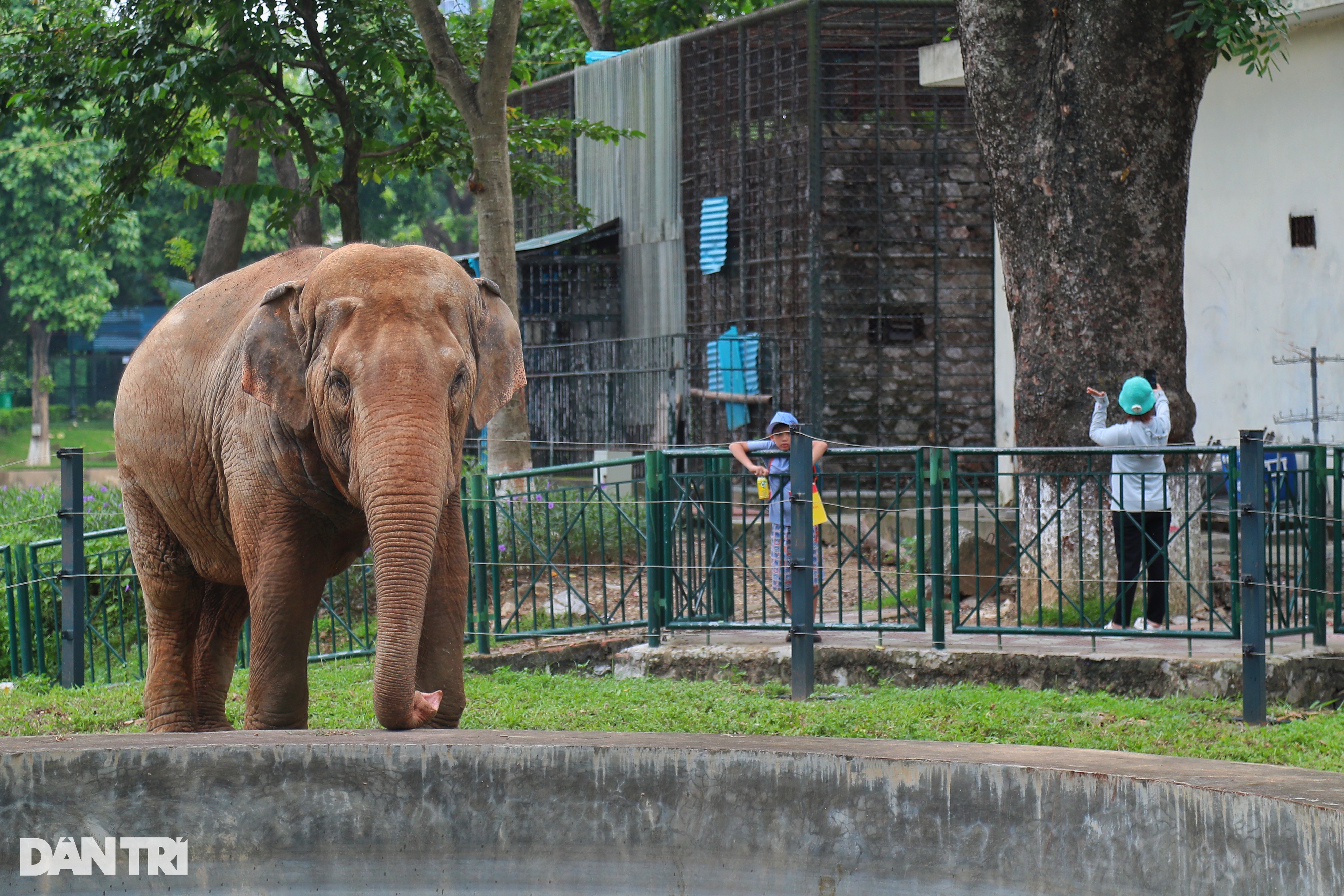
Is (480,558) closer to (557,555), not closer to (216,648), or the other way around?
(557,555)

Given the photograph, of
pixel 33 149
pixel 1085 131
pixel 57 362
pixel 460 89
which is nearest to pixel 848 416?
pixel 460 89

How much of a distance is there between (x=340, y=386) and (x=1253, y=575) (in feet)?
15.0

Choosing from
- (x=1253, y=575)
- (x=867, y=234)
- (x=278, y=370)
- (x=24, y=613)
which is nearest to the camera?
(x=278, y=370)

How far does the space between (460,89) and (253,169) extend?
4436mm

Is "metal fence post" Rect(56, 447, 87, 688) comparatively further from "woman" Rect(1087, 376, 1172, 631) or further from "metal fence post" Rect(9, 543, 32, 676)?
"woman" Rect(1087, 376, 1172, 631)

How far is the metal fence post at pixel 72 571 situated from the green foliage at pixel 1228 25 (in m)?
7.18

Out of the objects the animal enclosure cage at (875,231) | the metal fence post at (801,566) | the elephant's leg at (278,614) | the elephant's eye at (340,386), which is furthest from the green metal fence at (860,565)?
the animal enclosure cage at (875,231)

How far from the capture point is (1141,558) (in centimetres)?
875

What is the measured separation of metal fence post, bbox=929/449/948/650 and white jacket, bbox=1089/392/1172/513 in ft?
3.06

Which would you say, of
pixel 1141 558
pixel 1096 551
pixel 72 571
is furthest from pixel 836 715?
pixel 72 571

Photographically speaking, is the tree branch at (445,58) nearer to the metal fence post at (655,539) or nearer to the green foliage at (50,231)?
the metal fence post at (655,539)

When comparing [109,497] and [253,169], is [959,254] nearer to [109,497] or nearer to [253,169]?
[253,169]

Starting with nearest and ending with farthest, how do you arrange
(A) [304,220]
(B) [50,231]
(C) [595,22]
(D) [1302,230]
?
(D) [1302,230] → (A) [304,220] → (C) [595,22] → (B) [50,231]

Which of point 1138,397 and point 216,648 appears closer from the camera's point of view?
point 216,648
